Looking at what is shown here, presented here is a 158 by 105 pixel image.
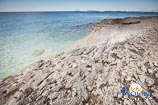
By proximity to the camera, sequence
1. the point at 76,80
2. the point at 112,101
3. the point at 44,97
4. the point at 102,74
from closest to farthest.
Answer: the point at 112,101 < the point at 44,97 < the point at 76,80 < the point at 102,74

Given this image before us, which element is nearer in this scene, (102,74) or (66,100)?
(66,100)

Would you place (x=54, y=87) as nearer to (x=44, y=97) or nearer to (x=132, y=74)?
(x=44, y=97)

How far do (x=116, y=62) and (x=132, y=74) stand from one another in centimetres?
128

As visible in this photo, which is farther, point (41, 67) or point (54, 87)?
point (41, 67)

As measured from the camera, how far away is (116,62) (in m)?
6.18

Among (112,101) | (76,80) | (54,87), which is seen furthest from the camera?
(76,80)

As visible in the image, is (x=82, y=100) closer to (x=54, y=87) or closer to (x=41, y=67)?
(x=54, y=87)

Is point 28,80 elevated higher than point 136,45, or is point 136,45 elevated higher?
point 136,45

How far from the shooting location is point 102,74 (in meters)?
5.32

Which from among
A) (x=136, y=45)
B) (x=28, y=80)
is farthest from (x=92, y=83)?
(x=136, y=45)

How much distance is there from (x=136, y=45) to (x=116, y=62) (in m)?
3.38

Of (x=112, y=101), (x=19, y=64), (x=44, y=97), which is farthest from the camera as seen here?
(x=19, y=64)

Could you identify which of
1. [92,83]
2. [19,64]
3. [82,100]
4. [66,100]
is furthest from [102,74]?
[19,64]

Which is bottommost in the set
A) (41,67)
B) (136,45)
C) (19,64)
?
(19,64)
